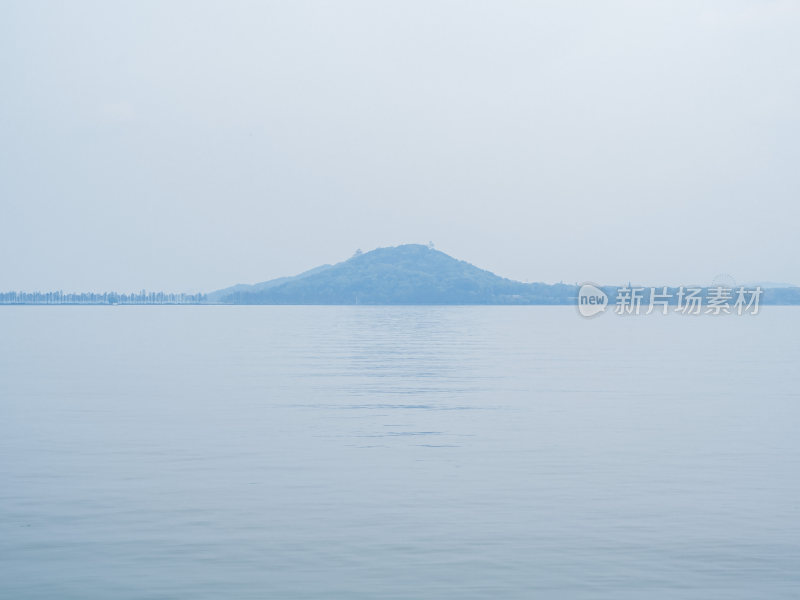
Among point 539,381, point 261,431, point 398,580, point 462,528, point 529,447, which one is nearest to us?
point 398,580

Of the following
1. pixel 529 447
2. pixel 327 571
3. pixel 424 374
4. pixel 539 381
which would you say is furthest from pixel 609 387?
pixel 327 571

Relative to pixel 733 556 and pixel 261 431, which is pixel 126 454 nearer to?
pixel 261 431

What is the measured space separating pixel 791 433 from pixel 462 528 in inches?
622

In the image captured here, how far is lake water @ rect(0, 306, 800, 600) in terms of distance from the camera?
14.4 m

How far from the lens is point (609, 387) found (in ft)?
141

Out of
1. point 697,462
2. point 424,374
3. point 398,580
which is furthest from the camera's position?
point 424,374

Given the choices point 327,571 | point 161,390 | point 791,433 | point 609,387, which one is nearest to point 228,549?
point 327,571

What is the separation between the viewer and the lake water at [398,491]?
14414mm

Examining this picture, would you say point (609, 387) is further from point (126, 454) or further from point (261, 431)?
point (126, 454)

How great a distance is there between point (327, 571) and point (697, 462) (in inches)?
480

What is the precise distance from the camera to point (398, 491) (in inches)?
794

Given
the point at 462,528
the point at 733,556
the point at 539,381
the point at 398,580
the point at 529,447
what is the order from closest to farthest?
the point at 398,580 → the point at 733,556 → the point at 462,528 → the point at 529,447 → the point at 539,381

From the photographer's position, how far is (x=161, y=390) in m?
41.2

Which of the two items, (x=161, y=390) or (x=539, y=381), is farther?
(x=539, y=381)
